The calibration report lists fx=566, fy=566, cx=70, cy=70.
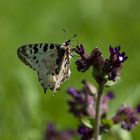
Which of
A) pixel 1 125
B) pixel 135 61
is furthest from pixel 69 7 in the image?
pixel 1 125

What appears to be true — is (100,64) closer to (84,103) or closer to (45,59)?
(45,59)

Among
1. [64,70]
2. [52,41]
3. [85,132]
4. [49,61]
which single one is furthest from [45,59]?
[52,41]

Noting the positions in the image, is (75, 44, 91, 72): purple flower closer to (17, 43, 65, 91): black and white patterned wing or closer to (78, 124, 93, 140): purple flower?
(17, 43, 65, 91): black and white patterned wing

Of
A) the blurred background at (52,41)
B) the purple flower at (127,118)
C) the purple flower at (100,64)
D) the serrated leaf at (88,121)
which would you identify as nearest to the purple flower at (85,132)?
the serrated leaf at (88,121)

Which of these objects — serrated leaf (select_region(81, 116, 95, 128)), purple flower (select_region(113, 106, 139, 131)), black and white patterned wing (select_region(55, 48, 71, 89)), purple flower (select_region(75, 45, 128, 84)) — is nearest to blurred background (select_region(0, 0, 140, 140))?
purple flower (select_region(113, 106, 139, 131))

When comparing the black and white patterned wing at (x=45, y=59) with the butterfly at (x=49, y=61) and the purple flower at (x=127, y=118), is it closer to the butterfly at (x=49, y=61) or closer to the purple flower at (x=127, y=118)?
the butterfly at (x=49, y=61)

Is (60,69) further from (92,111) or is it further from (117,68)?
(92,111)
